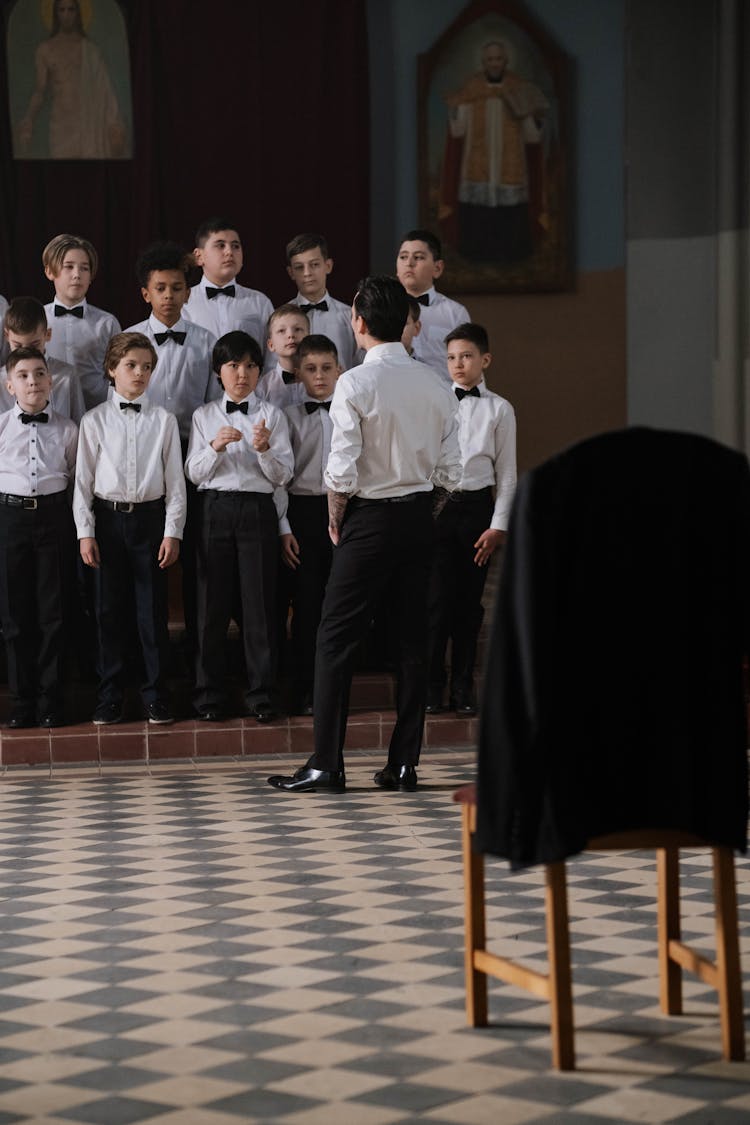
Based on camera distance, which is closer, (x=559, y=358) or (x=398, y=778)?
(x=398, y=778)

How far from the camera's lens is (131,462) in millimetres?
6676

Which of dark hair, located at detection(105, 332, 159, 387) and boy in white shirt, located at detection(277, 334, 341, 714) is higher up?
dark hair, located at detection(105, 332, 159, 387)

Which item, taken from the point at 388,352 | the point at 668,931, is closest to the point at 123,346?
the point at 388,352

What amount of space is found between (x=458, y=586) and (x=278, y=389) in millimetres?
1101

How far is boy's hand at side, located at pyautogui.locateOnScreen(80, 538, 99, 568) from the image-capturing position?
662 centimetres

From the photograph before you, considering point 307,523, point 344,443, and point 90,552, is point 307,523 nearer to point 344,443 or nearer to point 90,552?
point 90,552

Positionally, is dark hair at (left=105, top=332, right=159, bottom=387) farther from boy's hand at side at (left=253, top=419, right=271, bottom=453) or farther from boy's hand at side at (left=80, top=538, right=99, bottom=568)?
boy's hand at side at (left=80, top=538, right=99, bottom=568)

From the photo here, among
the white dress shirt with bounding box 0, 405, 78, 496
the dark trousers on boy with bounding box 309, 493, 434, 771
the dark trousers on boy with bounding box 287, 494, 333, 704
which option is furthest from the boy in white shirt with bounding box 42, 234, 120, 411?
the dark trousers on boy with bounding box 309, 493, 434, 771

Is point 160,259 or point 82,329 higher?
point 160,259

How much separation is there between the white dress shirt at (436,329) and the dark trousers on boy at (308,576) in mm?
833

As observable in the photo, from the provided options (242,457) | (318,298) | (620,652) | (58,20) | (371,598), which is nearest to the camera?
(620,652)

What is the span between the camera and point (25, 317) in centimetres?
674

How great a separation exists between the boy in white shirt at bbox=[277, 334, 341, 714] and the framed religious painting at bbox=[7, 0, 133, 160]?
3.67 m

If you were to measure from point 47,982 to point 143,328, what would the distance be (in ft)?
12.9
